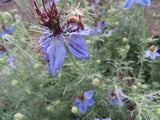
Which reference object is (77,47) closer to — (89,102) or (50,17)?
(50,17)

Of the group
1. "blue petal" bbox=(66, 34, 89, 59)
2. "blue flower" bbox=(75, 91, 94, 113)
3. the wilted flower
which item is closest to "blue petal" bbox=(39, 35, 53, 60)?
the wilted flower

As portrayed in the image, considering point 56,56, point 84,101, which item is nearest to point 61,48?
point 56,56

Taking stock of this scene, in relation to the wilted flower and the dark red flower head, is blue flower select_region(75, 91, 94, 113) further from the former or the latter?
the dark red flower head

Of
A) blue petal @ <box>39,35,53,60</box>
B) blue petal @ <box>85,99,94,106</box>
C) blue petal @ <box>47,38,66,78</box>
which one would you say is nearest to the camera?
blue petal @ <box>47,38,66,78</box>

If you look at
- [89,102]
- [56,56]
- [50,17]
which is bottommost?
[89,102]

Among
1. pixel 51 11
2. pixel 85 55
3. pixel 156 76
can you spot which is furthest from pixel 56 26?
pixel 156 76

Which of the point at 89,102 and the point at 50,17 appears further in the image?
the point at 89,102

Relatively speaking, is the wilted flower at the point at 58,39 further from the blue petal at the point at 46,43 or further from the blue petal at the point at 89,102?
the blue petal at the point at 89,102

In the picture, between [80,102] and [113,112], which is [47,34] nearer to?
[80,102]
